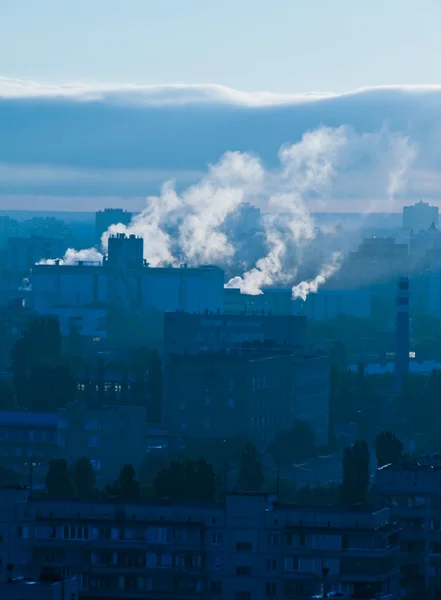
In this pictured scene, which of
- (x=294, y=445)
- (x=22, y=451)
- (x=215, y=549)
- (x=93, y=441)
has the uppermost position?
(x=294, y=445)

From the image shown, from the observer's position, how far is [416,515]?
139 feet

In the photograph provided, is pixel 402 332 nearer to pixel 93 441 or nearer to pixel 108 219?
pixel 93 441

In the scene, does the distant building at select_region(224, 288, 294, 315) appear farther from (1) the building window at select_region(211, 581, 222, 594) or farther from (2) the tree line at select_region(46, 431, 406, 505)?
(1) the building window at select_region(211, 581, 222, 594)

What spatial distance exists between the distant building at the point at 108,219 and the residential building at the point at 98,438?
104409mm

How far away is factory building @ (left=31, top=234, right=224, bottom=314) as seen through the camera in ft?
413

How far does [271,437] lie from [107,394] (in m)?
4.96

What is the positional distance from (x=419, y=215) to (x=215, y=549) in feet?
520

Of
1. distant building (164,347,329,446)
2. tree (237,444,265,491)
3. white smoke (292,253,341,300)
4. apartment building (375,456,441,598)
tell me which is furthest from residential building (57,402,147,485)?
white smoke (292,253,341,300)

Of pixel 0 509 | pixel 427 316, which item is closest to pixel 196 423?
pixel 0 509

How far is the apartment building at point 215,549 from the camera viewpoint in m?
38.8

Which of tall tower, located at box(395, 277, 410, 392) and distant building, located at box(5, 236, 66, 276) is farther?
distant building, located at box(5, 236, 66, 276)

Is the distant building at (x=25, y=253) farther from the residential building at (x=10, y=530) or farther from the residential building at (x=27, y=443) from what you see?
the residential building at (x=10, y=530)

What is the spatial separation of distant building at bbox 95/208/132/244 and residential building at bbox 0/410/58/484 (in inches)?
4074

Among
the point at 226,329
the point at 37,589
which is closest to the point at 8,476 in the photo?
the point at 37,589
